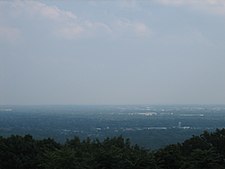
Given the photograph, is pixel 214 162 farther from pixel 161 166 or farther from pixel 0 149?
pixel 0 149

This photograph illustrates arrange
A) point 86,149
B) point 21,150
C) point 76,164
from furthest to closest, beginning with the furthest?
point 21,150
point 86,149
point 76,164

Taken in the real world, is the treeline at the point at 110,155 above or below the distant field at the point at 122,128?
above

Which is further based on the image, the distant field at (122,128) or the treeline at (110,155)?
the distant field at (122,128)

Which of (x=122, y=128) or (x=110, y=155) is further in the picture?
(x=122, y=128)

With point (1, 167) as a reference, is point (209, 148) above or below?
above

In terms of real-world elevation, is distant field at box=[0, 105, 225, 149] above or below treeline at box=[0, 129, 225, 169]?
below

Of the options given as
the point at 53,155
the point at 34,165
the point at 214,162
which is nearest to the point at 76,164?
the point at 53,155

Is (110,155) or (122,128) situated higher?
(110,155)

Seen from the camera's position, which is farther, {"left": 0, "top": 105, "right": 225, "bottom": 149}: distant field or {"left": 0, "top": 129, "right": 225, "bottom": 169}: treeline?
{"left": 0, "top": 105, "right": 225, "bottom": 149}: distant field
